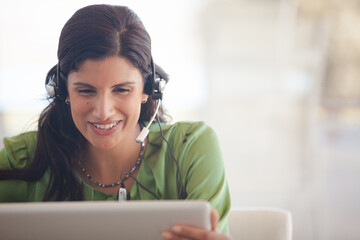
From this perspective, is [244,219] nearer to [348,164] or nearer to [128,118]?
[128,118]

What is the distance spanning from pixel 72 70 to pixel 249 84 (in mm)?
1567

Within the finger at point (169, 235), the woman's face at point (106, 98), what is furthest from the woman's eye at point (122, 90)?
the finger at point (169, 235)

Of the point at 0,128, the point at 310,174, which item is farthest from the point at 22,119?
the point at 310,174

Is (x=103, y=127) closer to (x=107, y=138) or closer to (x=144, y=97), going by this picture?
(x=107, y=138)

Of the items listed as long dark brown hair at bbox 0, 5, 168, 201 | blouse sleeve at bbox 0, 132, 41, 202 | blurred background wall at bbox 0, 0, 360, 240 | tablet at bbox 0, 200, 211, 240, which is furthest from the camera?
blurred background wall at bbox 0, 0, 360, 240

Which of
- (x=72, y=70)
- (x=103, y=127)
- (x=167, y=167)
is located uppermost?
(x=72, y=70)

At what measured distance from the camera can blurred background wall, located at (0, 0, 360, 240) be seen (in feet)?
7.03

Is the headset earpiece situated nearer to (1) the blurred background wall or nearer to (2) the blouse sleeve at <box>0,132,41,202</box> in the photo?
(2) the blouse sleeve at <box>0,132,41,202</box>

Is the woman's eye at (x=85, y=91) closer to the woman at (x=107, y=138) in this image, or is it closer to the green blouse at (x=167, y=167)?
the woman at (x=107, y=138)

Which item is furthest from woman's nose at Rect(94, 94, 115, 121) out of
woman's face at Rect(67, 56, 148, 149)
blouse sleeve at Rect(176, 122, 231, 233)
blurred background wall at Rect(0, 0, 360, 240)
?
blurred background wall at Rect(0, 0, 360, 240)

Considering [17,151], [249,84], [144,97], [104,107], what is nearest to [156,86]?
[144,97]

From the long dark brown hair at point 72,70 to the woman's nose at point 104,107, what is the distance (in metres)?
0.10

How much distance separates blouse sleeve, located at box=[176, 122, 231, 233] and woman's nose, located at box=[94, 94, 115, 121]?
0.76ft

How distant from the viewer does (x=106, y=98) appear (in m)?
1.02
